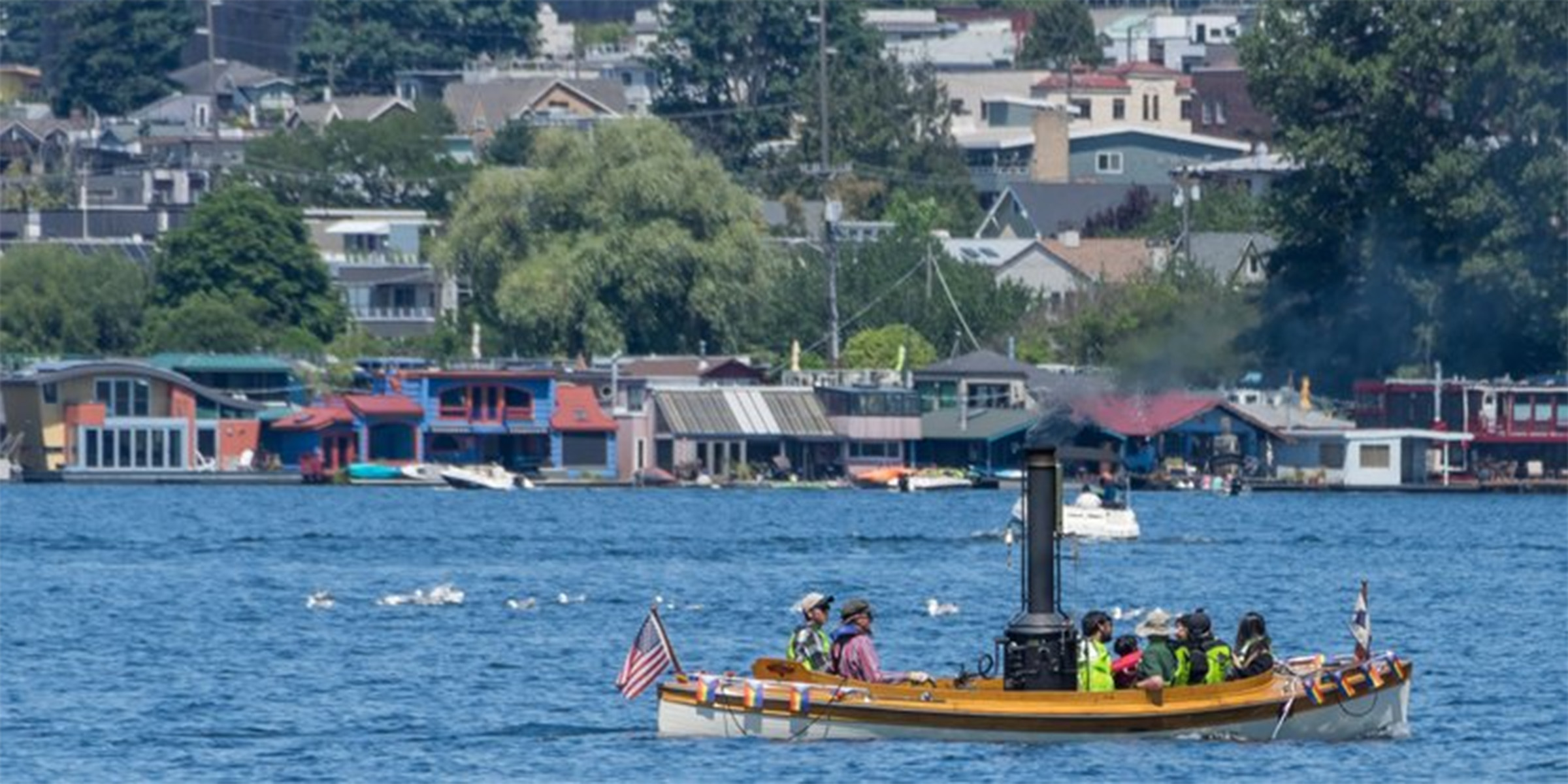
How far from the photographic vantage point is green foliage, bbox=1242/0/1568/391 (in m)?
115

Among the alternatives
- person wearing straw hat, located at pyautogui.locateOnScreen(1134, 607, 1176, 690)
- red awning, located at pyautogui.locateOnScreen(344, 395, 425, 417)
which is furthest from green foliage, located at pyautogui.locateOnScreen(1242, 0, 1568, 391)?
person wearing straw hat, located at pyautogui.locateOnScreen(1134, 607, 1176, 690)

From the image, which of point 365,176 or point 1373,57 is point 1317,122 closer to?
point 1373,57

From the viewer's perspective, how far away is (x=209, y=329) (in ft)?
435

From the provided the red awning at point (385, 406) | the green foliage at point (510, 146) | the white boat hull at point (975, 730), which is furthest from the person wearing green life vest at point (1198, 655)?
the green foliage at point (510, 146)

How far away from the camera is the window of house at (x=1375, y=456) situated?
118m

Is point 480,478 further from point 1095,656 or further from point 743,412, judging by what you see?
point 1095,656

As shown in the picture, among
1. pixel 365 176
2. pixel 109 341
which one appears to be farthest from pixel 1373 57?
pixel 365 176

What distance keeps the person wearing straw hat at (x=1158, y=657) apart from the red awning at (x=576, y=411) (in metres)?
79.4

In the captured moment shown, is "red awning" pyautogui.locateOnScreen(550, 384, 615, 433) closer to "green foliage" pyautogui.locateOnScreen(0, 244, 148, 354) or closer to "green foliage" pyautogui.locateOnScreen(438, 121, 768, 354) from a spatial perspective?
"green foliage" pyautogui.locateOnScreen(438, 121, 768, 354)

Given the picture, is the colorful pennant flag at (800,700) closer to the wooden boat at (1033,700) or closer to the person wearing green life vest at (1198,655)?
the wooden boat at (1033,700)

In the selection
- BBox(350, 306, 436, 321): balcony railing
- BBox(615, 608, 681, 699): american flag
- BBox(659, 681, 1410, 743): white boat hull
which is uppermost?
BBox(350, 306, 436, 321): balcony railing

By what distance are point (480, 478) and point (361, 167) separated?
54.1 meters

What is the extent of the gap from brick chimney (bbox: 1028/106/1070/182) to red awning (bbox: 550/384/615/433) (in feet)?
193

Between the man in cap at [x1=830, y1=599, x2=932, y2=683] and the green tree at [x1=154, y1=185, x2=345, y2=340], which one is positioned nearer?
the man in cap at [x1=830, y1=599, x2=932, y2=683]
